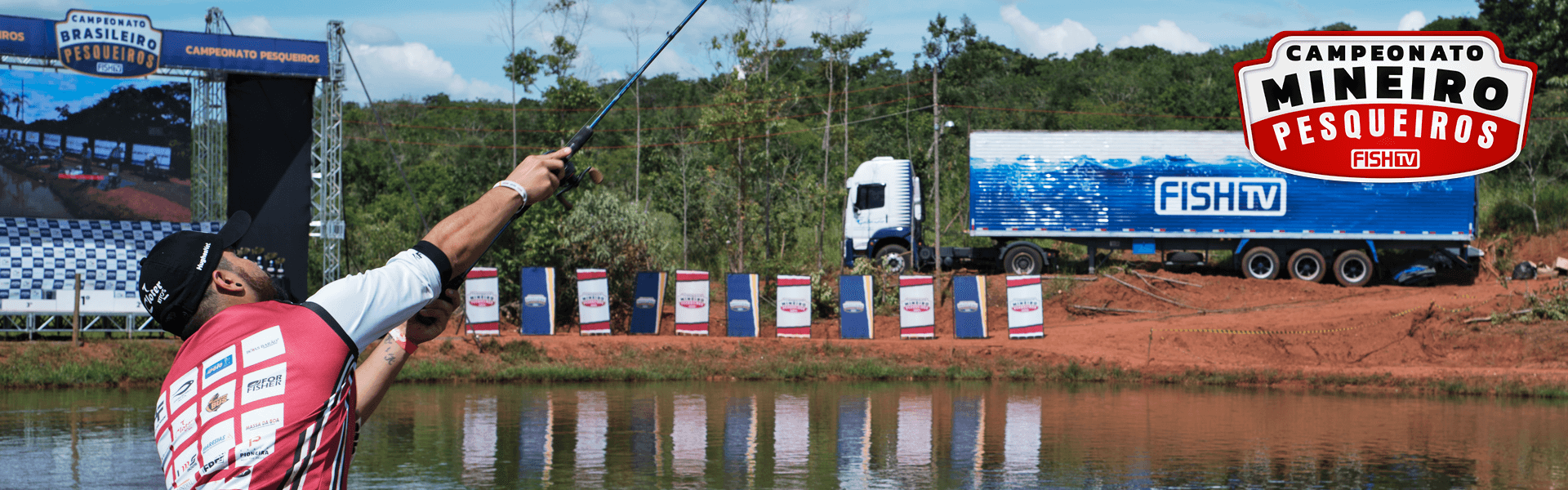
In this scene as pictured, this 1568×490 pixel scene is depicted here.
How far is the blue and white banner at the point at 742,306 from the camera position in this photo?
85.0 ft

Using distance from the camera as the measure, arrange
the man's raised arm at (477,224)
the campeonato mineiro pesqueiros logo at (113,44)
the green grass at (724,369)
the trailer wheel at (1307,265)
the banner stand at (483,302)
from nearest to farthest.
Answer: the man's raised arm at (477,224) < the green grass at (724,369) < the banner stand at (483,302) < the campeonato mineiro pesqueiros logo at (113,44) < the trailer wheel at (1307,265)

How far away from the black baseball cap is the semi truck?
101 ft

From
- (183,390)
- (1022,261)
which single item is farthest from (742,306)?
(183,390)

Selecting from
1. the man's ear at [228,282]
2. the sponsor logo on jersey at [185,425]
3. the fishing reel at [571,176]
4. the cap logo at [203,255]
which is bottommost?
the sponsor logo on jersey at [185,425]

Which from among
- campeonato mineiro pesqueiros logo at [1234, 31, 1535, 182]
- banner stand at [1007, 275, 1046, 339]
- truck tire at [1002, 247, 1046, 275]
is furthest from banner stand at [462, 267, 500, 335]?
truck tire at [1002, 247, 1046, 275]

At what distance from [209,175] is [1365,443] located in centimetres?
2378

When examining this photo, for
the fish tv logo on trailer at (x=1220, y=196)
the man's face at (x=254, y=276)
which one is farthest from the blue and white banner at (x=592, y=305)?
the man's face at (x=254, y=276)

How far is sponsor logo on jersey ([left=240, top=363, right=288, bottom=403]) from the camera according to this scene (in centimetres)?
253

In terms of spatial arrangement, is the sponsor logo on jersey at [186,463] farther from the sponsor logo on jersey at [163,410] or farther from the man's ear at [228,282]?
the man's ear at [228,282]

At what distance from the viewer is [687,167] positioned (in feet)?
134

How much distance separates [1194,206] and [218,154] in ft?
82.7

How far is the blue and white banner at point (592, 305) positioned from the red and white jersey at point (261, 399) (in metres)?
22.9

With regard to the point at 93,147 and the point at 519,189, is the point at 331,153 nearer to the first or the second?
the point at 93,147

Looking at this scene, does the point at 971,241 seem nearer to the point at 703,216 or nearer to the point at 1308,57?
the point at 703,216
